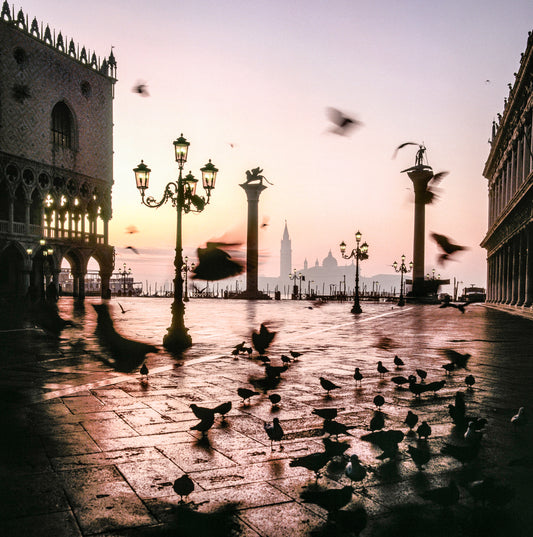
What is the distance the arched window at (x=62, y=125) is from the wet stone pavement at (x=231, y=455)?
4026 centimetres

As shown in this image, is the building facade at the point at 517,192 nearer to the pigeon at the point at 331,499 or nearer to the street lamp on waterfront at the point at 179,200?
the street lamp on waterfront at the point at 179,200

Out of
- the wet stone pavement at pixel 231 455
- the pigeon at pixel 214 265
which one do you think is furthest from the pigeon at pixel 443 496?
the pigeon at pixel 214 265

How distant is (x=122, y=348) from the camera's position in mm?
12000

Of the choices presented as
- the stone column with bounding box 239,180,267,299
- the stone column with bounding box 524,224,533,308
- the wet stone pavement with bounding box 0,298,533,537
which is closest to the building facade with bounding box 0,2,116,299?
the stone column with bounding box 239,180,267,299

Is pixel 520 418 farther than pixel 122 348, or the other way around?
pixel 122 348

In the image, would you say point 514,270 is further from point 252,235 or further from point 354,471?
point 354,471

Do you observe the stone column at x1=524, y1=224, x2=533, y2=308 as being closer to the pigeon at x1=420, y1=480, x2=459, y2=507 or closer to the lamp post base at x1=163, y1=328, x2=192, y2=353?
the lamp post base at x1=163, y1=328, x2=192, y2=353

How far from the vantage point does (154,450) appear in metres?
4.56

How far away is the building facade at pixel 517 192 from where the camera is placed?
27.1 metres

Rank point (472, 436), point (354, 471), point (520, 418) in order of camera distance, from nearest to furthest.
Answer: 1. point (354, 471)
2. point (472, 436)
3. point (520, 418)

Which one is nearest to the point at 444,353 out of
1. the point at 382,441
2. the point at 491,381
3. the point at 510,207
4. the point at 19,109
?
the point at 491,381

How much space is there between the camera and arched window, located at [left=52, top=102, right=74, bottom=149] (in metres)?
45.2

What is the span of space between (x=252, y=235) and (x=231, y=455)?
49.7 metres

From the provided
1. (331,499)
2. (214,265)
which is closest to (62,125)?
(214,265)
